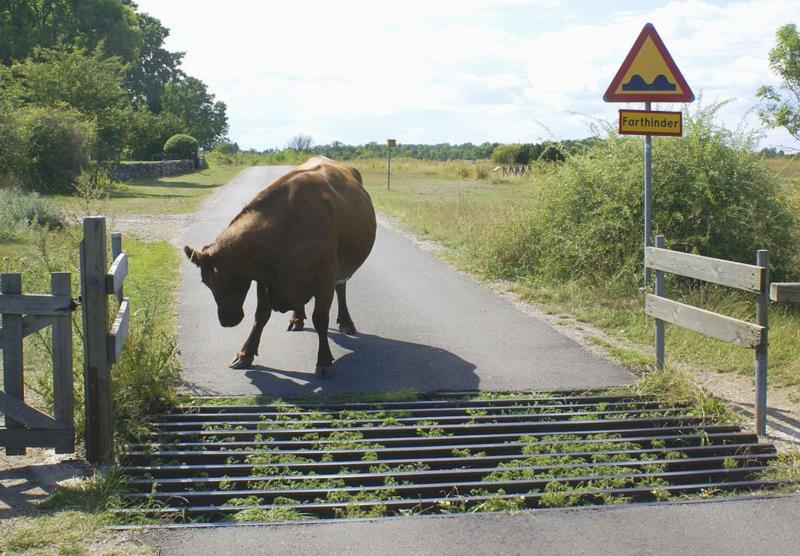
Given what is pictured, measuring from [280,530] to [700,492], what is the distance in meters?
2.55

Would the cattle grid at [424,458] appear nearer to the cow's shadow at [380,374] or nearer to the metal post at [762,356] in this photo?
the metal post at [762,356]

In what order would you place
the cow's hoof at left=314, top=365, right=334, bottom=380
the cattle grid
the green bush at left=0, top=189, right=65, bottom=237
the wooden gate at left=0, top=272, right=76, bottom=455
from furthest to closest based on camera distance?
the green bush at left=0, top=189, right=65, bottom=237
the cow's hoof at left=314, top=365, right=334, bottom=380
the wooden gate at left=0, top=272, right=76, bottom=455
the cattle grid

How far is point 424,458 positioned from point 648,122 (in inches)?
144

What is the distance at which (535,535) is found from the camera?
452 centimetres

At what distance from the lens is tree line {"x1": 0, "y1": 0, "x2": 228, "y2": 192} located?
29297mm

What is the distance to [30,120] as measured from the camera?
29609 millimetres

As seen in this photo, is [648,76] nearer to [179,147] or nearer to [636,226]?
[636,226]

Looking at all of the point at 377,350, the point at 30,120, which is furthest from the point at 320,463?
the point at 30,120

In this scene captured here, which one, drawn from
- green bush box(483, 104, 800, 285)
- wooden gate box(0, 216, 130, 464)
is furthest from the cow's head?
green bush box(483, 104, 800, 285)

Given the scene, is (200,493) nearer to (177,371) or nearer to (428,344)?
(177,371)

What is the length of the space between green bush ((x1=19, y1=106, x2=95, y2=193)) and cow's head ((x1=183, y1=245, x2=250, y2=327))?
23461mm

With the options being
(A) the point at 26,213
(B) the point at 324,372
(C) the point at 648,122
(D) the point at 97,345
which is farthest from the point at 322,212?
(A) the point at 26,213

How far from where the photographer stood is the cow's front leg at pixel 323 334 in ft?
24.8

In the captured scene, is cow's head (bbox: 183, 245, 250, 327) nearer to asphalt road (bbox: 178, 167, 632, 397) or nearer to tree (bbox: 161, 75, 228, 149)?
asphalt road (bbox: 178, 167, 632, 397)
